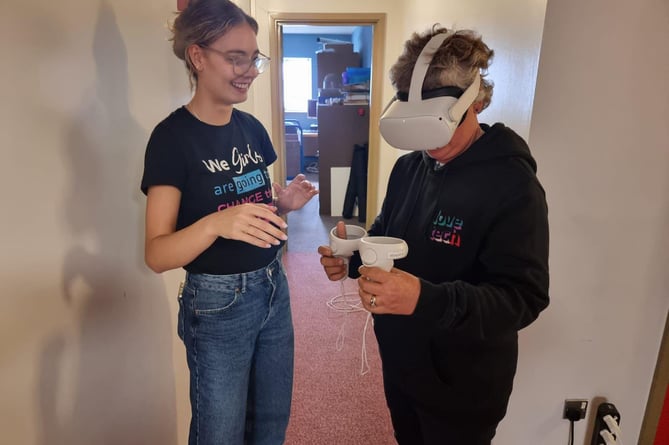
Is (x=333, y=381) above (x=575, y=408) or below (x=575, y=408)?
below

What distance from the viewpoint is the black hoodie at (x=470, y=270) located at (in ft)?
2.70

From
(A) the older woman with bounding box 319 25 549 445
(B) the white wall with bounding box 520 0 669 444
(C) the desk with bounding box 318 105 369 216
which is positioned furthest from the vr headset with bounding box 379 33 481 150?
(C) the desk with bounding box 318 105 369 216

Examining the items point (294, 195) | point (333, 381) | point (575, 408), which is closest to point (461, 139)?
point (294, 195)

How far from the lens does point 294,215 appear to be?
536cm

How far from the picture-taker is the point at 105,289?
38.5 inches

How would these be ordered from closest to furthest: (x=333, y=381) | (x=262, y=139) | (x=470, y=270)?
(x=470, y=270) → (x=262, y=139) → (x=333, y=381)

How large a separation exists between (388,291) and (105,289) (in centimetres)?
68

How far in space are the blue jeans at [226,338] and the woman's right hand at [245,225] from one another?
8.7 inches

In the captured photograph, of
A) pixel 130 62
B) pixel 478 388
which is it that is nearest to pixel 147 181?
pixel 130 62

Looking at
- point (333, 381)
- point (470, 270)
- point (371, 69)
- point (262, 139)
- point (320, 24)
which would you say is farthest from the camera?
point (371, 69)

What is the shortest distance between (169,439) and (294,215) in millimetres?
4040

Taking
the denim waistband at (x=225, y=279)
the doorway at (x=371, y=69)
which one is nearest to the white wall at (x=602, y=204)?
the denim waistband at (x=225, y=279)

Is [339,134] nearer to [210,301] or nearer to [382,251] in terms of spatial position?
[210,301]

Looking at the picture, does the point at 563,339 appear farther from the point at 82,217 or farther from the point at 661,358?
the point at 82,217
